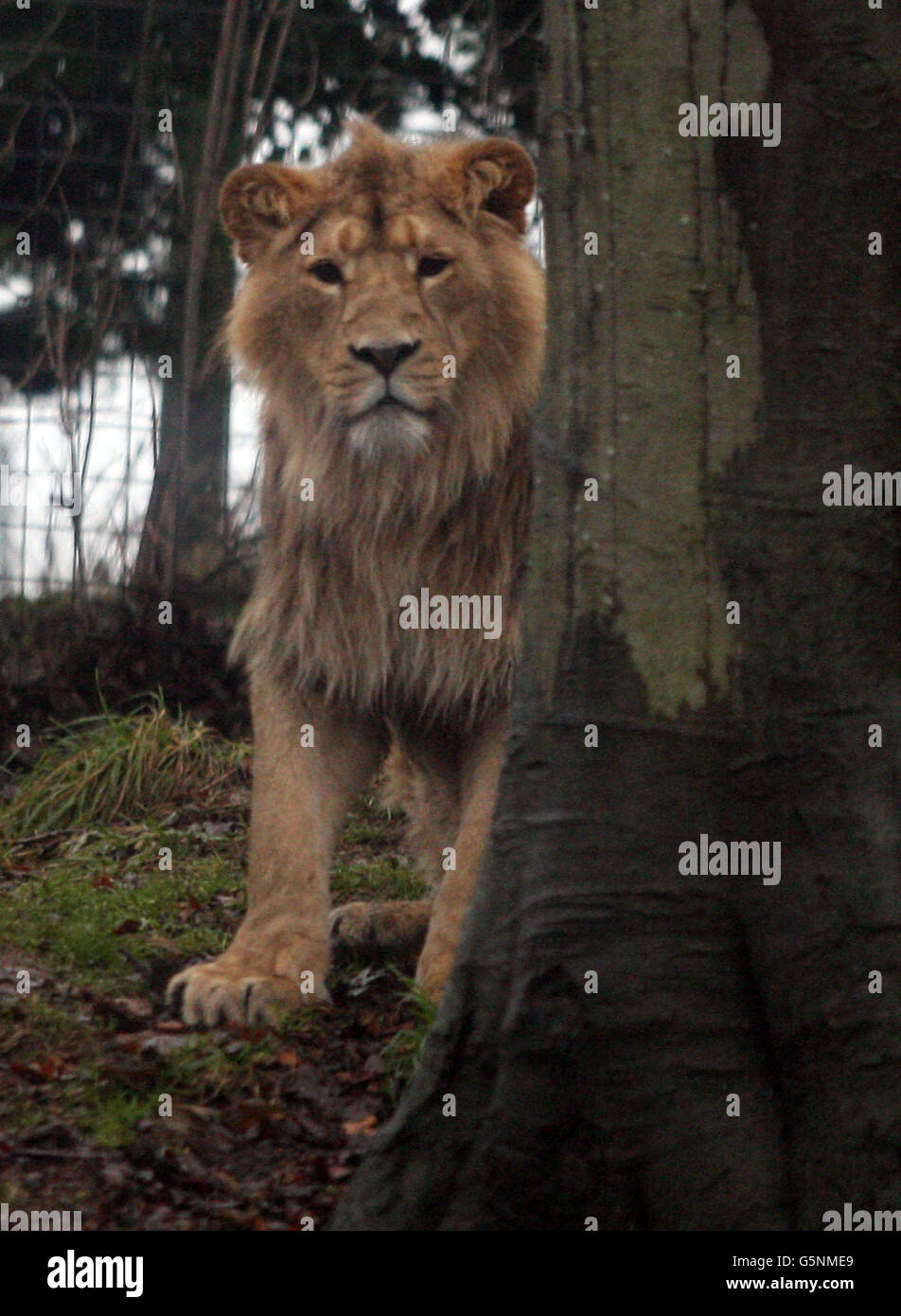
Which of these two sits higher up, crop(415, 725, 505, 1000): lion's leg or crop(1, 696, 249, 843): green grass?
crop(1, 696, 249, 843): green grass

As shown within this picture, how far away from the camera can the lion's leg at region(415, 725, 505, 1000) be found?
4332mm

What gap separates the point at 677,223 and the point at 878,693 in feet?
2.95

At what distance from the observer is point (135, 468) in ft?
27.5

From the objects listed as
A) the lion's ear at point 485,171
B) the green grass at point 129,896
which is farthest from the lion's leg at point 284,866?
the lion's ear at point 485,171

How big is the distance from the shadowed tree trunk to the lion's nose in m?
1.27

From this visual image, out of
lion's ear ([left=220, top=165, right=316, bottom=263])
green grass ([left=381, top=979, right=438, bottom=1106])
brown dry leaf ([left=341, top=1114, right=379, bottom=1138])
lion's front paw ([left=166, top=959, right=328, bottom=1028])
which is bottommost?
brown dry leaf ([left=341, top=1114, right=379, bottom=1138])

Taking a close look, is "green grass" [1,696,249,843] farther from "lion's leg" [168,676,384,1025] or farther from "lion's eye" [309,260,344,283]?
"lion's eye" [309,260,344,283]

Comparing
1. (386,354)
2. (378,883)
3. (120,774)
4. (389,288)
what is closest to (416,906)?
(378,883)

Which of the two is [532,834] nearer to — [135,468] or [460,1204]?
[460,1204]

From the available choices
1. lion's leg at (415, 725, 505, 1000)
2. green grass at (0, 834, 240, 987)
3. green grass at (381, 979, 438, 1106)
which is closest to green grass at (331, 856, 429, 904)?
green grass at (0, 834, 240, 987)

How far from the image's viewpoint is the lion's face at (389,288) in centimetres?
451

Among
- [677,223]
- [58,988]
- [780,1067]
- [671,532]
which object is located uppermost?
[677,223]

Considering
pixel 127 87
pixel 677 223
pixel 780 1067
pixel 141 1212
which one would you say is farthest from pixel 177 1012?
pixel 127 87

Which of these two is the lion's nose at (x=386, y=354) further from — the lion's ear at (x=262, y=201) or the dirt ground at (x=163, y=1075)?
the dirt ground at (x=163, y=1075)
